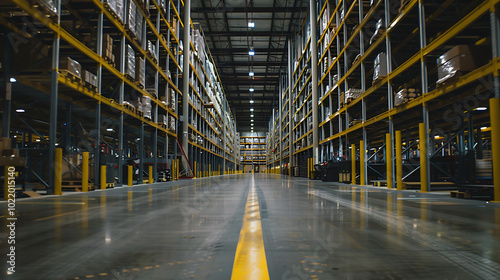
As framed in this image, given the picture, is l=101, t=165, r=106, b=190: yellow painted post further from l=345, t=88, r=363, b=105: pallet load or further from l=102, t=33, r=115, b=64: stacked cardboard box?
l=345, t=88, r=363, b=105: pallet load

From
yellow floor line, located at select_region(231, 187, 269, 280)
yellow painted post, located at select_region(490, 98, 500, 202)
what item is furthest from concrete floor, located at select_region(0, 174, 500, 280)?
yellow painted post, located at select_region(490, 98, 500, 202)

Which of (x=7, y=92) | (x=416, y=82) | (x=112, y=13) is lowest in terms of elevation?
(x=7, y=92)

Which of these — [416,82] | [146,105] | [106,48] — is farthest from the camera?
Result: [146,105]

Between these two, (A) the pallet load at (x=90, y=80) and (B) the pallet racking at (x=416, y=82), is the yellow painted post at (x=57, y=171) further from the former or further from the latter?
(B) the pallet racking at (x=416, y=82)

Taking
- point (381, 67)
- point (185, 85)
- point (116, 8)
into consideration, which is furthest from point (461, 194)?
point (185, 85)

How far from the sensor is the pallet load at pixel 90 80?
31.4 ft

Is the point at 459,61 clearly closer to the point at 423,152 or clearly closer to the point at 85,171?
the point at 423,152

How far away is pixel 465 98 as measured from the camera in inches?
365

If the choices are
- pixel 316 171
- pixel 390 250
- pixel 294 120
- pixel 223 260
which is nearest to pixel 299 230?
pixel 390 250

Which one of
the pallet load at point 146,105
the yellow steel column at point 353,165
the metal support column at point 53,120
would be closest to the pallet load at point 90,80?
the metal support column at point 53,120

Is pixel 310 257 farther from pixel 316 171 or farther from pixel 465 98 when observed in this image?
pixel 316 171

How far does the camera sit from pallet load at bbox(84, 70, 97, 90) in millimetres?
9566

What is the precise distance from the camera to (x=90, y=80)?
983 centimetres

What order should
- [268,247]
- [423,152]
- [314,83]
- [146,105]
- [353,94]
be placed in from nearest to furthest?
[268,247] → [423,152] → [146,105] → [353,94] → [314,83]
